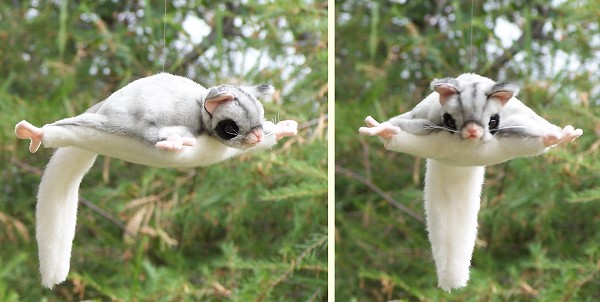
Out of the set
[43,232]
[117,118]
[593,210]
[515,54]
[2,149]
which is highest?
[117,118]

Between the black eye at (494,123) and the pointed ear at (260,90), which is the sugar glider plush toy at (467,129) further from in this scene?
the pointed ear at (260,90)

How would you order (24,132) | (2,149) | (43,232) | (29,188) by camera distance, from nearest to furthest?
(24,132) < (43,232) < (2,149) < (29,188)

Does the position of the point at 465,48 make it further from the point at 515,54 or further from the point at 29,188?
the point at 29,188

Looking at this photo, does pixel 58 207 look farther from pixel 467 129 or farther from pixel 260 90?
pixel 467 129

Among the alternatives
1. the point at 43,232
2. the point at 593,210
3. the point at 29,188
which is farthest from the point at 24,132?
the point at 593,210

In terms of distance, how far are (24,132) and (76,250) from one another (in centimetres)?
109

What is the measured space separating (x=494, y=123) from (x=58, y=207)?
0.46 metres

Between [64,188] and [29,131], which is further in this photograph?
Result: [64,188]

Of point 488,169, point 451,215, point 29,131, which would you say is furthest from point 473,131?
point 488,169

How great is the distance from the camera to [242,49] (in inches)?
68.9

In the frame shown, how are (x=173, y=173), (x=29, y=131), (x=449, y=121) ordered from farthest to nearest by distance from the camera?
(x=173, y=173) → (x=449, y=121) → (x=29, y=131)

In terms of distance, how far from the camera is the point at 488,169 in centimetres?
183

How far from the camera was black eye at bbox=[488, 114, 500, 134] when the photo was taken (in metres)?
0.81

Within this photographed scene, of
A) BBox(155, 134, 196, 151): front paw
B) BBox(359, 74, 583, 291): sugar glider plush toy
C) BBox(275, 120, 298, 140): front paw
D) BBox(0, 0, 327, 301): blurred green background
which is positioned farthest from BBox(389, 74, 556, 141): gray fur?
BBox(0, 0, 327, 301): blurred green background
